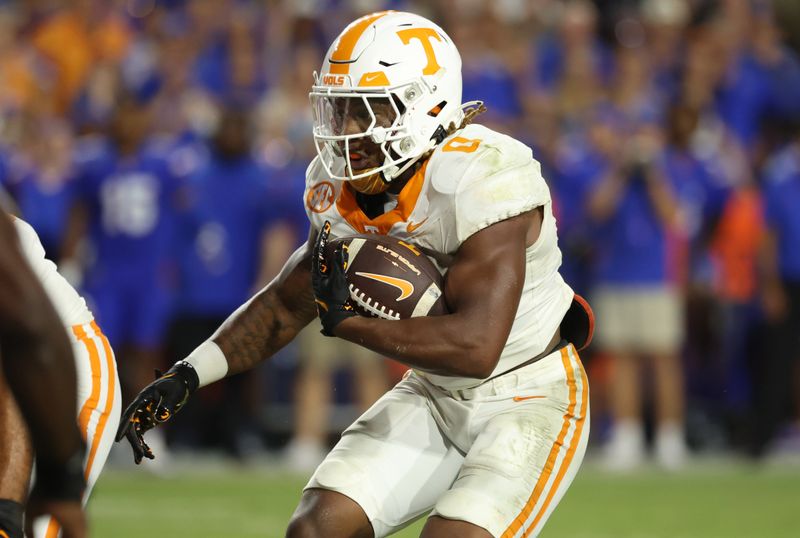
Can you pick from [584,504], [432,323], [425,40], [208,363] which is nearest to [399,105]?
[425,40]

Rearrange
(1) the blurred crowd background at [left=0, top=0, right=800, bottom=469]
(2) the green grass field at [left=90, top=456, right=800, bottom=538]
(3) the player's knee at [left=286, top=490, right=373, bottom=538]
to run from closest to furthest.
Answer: (3) the player's knee at [left=286, top=490, right=373, bottom=538] < (2) the green grass field at [left=90, top=456, right=800, bottom=538] < (1) the blurred crowd background at [left=0, top=0, right=800, bottom=469]

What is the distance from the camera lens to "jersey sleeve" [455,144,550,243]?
11.1ft

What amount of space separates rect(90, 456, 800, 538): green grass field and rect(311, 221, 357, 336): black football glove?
8.65ft

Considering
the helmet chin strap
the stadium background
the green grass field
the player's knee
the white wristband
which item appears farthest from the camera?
the stadium background

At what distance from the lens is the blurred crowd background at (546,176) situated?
797 cm

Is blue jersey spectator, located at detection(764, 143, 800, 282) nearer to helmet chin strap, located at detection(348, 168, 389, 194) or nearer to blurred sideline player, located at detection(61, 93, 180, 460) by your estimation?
blurred sideline player, located at detection(61, 93, 180, 460)

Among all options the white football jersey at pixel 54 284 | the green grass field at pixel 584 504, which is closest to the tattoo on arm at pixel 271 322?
the white football jersey at pixel 54 284

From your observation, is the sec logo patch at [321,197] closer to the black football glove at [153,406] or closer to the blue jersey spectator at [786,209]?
the black football glove at [153,406]

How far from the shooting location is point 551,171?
8641 mm

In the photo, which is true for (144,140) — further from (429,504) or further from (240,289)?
(429,504)

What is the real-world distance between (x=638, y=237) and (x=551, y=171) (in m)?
0.83

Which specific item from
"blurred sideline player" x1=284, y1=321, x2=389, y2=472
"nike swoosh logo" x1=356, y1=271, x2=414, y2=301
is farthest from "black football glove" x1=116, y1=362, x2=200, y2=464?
"blurred sideline player" x1=284, y1=321, x2=389, y2=472

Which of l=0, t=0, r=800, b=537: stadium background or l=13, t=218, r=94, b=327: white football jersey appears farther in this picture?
l=0, t=0, r=800, b=537: stadium background

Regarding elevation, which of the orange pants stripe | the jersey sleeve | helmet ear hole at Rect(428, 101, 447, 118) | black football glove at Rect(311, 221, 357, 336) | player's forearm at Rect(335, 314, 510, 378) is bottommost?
the orange pants stripe
